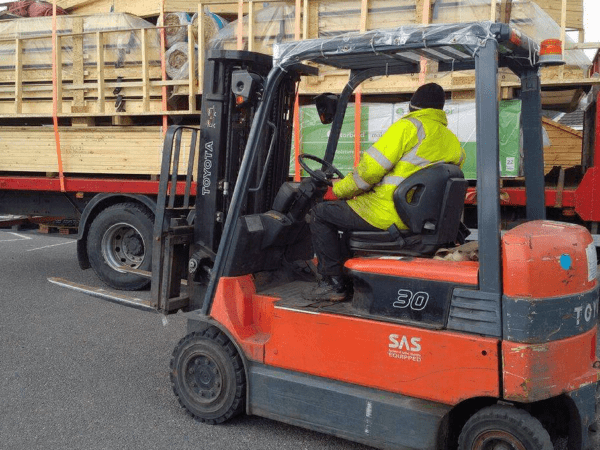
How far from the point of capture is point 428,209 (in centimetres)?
338

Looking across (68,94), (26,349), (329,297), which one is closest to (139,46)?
(68,94)

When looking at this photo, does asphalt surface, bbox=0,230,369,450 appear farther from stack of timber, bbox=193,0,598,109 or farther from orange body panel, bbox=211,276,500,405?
stack of timber, bbox=193,0,598,109

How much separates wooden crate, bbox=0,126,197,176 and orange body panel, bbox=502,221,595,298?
4983mm

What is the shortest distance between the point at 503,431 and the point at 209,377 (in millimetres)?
1777

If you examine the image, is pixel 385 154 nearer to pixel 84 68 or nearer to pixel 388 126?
pixel 388 126

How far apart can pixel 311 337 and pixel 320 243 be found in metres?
0.53

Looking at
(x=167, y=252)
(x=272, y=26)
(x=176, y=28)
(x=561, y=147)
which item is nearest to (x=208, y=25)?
(x=176, y=28)

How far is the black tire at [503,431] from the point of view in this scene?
9.71ft

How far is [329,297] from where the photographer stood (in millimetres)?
3740

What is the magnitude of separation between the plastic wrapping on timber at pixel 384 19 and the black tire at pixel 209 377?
283 cm

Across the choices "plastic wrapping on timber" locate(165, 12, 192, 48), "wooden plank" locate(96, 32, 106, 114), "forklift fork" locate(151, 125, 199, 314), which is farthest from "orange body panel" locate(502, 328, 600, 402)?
"wooden plank" locate(96, 32, 106, 114)

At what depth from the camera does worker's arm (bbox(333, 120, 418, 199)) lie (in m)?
3.36

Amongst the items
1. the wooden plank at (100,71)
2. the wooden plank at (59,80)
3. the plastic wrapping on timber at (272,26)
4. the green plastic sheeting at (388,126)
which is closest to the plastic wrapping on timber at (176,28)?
the wooden plank at (100,71)

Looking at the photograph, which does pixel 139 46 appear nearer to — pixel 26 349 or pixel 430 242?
pixel 26 349
